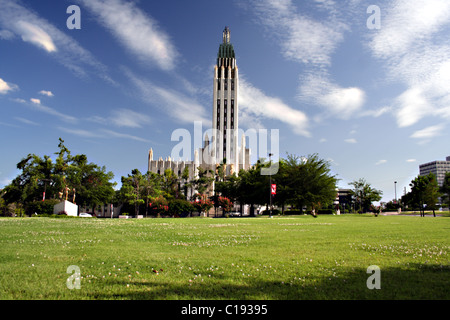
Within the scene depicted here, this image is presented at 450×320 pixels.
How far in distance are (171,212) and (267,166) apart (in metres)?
22.9

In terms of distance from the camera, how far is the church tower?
368 ft

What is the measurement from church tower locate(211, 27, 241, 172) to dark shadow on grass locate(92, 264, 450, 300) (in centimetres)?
10416

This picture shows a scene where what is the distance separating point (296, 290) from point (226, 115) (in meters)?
112

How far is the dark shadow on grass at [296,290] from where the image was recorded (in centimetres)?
412

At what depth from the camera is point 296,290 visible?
14.5 ft

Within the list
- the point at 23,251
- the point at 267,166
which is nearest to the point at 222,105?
the point at 267,166

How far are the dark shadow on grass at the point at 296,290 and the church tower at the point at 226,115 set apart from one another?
104165mm

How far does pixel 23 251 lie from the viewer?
24.9 ft

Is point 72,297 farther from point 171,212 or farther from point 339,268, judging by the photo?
point 171,212
